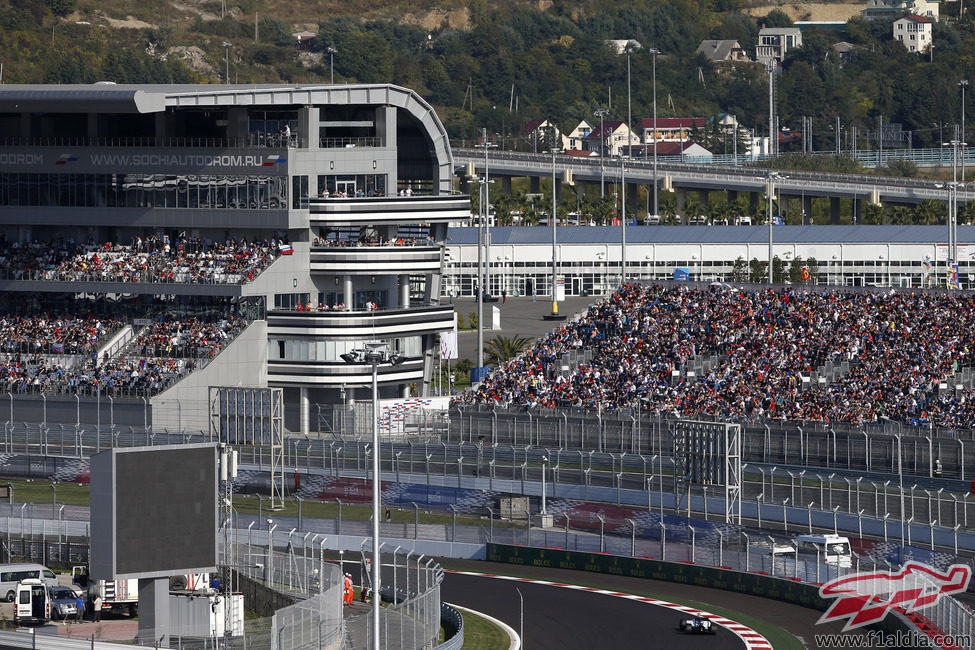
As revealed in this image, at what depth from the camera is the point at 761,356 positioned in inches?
3418

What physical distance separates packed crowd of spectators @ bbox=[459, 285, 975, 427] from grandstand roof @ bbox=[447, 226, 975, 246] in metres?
46.6

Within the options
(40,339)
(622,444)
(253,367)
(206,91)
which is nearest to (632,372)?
(622,444)

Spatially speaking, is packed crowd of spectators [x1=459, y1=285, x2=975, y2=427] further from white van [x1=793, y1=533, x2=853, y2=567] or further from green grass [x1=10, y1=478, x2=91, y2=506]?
green grass [x1=10, y1=478, x2=91, y2=506]

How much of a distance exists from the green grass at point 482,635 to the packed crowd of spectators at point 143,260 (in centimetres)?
4107

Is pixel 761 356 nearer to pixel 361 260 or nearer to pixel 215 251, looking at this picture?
pixel 361 260

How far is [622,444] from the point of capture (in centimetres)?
7700

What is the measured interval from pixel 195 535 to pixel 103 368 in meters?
47.0

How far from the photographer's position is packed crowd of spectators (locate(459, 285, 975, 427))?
3142 inches

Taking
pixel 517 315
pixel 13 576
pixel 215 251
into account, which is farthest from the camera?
pixel 517 315

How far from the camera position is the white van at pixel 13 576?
5459 centimetres

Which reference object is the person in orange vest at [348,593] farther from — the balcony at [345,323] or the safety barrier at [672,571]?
the balcony at [345,323]

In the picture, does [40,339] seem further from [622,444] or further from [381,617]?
[381,617]

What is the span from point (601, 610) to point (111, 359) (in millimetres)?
44400

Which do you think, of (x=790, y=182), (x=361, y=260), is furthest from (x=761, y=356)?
(x=790, y=182)
